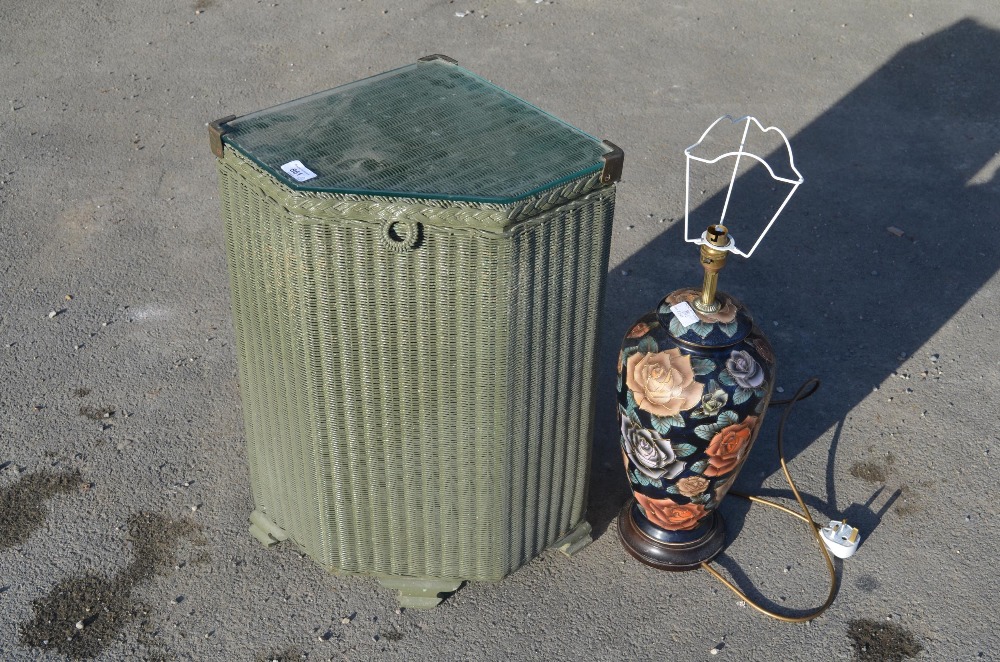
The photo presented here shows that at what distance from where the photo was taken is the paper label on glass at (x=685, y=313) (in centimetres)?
338

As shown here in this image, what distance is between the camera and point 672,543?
384 cm

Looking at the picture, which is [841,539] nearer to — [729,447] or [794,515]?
[794,515]

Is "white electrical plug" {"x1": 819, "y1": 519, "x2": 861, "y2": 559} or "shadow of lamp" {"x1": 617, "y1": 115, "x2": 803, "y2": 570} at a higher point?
"shadow of lamp" {"x1": 617, "y1": 115, "x2": 803, "y2": 570}

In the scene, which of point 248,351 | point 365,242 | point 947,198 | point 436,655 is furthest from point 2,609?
point 947,198

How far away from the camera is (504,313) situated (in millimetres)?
3029

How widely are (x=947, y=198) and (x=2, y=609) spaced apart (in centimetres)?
538

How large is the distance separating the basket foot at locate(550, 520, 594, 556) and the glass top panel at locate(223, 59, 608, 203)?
153 centimetres

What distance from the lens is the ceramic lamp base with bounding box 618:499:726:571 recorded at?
3.85m

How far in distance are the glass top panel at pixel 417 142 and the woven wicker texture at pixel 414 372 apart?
0.10m

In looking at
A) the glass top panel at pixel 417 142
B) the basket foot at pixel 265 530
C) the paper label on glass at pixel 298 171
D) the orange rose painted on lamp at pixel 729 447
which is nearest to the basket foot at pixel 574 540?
the orange rose painted on lamp at pixel 729 447

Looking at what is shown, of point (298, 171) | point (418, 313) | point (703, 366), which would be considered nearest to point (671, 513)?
point (703, 366)

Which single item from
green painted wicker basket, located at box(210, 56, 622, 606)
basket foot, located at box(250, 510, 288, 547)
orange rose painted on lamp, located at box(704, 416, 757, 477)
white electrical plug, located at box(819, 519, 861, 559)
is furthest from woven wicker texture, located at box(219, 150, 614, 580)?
white electrical plug, located at box(819, 519, 861, 559)

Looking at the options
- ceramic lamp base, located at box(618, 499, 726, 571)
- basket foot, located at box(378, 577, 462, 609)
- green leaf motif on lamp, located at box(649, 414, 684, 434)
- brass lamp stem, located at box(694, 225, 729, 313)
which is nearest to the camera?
brass lamp stem, located at box(694, 225, 729, 313)

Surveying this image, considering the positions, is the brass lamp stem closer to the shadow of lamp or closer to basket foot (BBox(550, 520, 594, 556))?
the shadow of lamp
